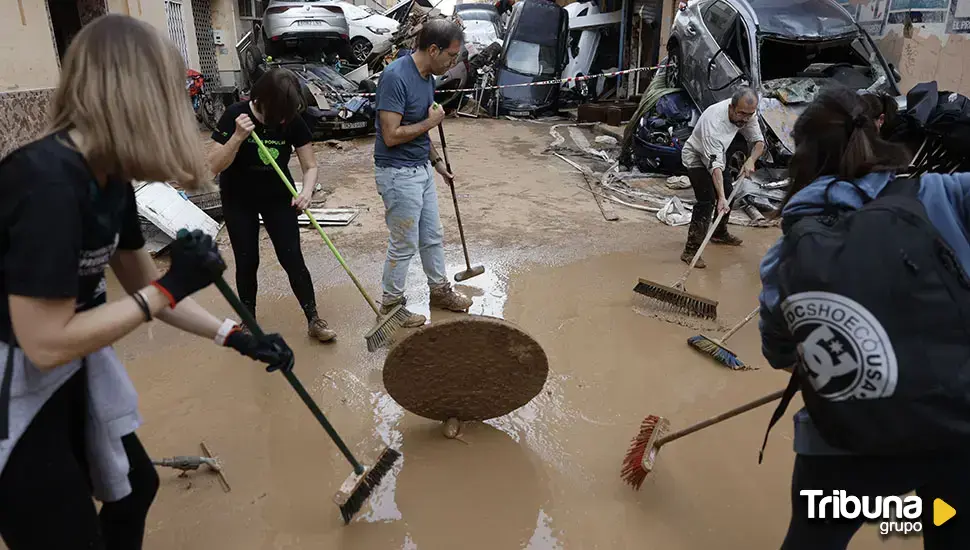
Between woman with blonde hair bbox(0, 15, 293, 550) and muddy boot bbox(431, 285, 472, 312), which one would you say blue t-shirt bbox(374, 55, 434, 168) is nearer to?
muddy boot bbox(431, 285, 472, 312)

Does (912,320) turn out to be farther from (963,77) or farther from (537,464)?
(963,77)

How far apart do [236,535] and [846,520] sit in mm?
2077

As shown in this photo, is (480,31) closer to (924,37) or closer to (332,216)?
(924,37)

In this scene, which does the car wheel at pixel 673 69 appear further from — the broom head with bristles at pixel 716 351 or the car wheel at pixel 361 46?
the car wheel at pixel 361 46

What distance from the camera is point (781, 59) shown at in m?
8.60

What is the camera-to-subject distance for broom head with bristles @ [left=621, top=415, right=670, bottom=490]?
8.52 feet

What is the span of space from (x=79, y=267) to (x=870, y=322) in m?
1.73

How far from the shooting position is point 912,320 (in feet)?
4.39

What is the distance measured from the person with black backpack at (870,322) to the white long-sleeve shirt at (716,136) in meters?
3.87

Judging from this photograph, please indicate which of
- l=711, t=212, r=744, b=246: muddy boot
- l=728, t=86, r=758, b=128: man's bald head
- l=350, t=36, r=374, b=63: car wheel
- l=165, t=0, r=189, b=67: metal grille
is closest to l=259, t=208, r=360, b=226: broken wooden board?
l=711, t=212, r=744, b=246: muddy boot

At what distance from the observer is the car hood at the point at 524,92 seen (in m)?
14.1

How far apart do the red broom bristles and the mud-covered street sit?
0.07m

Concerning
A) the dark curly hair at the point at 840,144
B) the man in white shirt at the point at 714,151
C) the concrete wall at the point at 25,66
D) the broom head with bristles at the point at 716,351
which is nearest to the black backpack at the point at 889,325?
the dark curly hair at the point at 840,144

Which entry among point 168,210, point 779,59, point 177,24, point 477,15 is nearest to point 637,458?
point 168,210
